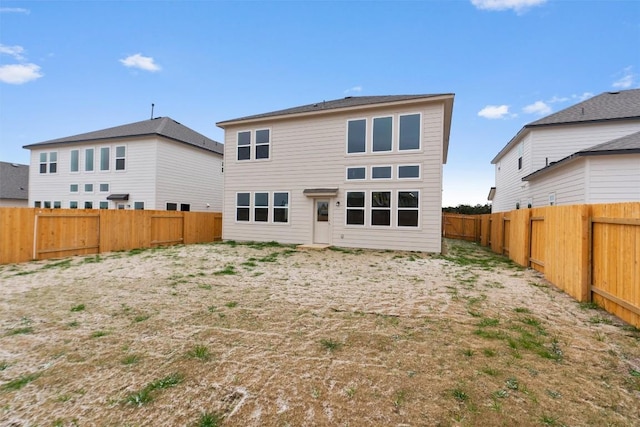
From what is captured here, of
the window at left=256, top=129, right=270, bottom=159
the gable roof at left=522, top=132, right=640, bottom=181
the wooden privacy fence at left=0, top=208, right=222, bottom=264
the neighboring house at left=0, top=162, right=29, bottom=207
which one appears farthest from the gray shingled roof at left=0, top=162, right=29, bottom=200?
the gable roof at left=522, top=132, right=640, bottom=181

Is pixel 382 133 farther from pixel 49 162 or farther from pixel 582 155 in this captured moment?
pixel 49 162

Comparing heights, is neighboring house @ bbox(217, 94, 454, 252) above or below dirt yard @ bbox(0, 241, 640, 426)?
above

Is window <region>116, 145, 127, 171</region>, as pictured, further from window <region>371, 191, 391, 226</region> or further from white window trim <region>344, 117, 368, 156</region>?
window <region>371, 191, 391, 226</region>

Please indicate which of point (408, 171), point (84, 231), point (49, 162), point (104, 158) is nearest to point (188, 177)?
point (104, 158)

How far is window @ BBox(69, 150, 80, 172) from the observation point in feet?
62.8

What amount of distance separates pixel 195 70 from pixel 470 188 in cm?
2899

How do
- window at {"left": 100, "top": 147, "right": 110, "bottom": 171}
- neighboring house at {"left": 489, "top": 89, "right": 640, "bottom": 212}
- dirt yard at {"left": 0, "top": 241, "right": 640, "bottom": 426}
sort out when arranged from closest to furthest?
dirt yard at {"left": 0, "top": 241, "right": 640, "bottom": 426} < neighboring house at {"left": 489, "top": 89, "right": 640, "bottom": 212} < window at {"left": 100, "top": 147, "right": 110, "bottom": 171}

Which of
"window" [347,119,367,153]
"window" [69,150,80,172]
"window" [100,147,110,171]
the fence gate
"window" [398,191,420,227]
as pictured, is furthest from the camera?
"window" [69,150,80,172]

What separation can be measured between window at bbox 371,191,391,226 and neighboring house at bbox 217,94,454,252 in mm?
43

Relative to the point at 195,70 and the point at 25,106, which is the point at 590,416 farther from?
the point at 25,106

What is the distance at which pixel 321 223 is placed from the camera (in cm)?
1334

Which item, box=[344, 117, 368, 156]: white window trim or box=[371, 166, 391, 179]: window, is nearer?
box=[371, 166, 391, 179]: window

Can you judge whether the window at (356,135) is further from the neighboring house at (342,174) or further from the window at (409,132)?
the window at (409,132)

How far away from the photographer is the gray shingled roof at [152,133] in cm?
1797
